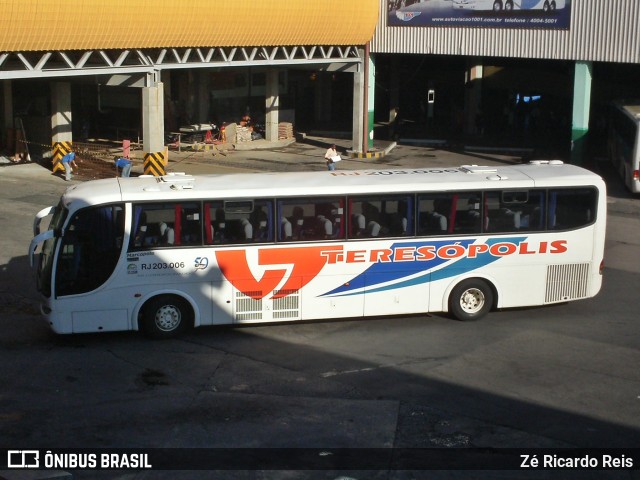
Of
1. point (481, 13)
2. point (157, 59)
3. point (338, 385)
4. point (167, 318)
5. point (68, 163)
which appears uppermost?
point (481, 13)

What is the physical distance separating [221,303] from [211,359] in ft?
4.12

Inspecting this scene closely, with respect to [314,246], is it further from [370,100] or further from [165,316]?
[370,100]

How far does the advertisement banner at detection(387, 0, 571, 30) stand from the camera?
34.7m

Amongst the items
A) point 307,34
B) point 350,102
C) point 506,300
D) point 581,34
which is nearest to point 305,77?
point 350,102

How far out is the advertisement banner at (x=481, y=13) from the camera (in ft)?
114

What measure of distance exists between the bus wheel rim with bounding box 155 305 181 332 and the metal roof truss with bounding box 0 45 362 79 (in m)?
12.6

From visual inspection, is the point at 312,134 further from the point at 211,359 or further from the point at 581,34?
the point at 211,359

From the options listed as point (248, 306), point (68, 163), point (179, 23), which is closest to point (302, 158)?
point (179, 23)

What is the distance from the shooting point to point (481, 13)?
3628 centimetres

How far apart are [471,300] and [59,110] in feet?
67.2

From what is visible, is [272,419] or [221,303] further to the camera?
[221,303]

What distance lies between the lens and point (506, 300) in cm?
1695

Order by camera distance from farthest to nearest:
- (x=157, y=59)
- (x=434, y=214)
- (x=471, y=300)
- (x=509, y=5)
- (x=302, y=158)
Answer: (x=302, y=158) < (x=509, y=5) < (x=157, y=59) < (x=471, y=300) < (x=434, y=214)

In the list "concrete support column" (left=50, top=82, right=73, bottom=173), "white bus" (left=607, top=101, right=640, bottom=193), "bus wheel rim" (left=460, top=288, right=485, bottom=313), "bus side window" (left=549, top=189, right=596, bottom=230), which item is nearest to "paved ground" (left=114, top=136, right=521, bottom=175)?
"concrete support column" (left=50, top=82, right=73, bottom=173)
